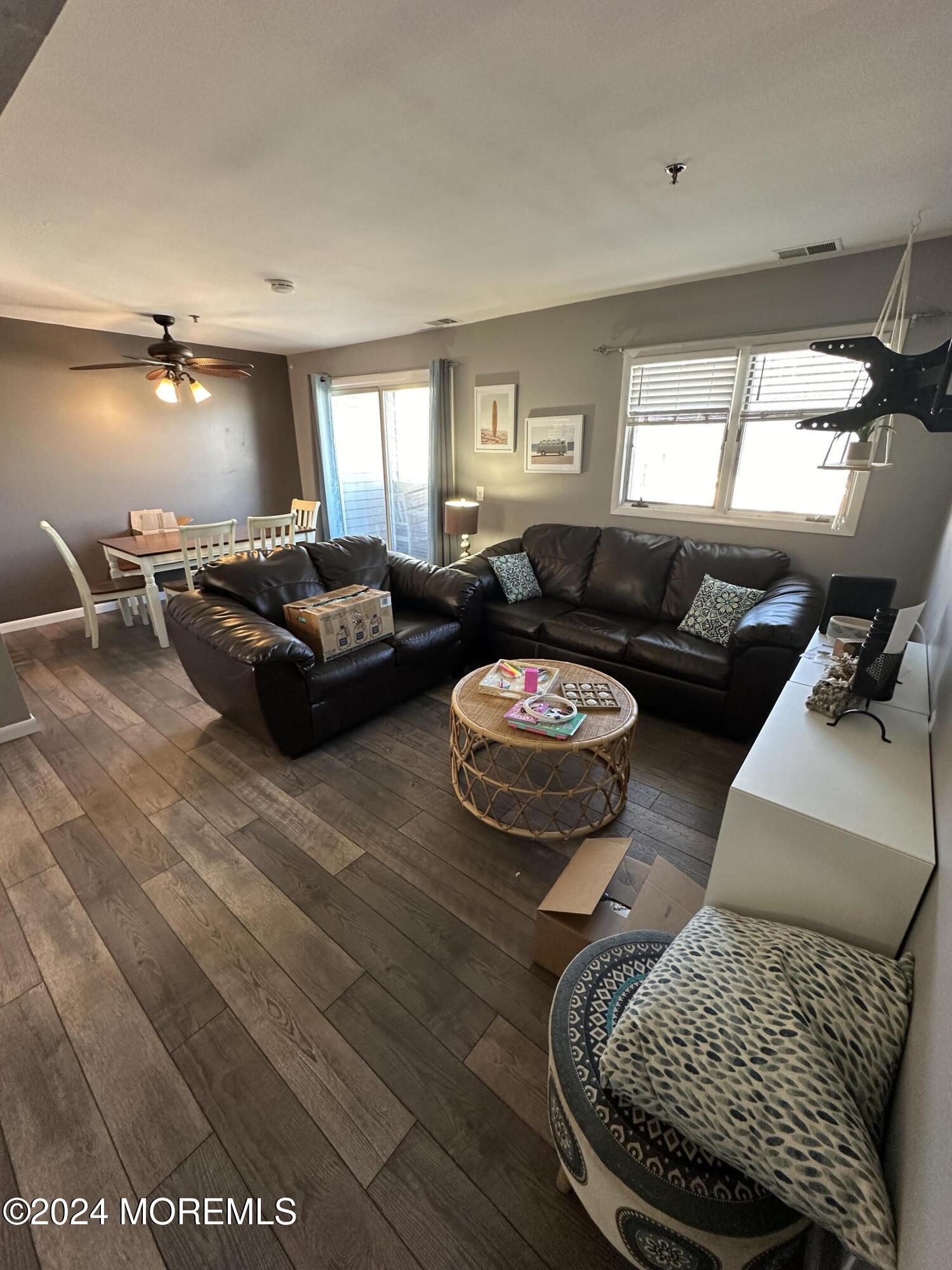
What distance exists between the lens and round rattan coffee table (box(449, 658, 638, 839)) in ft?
6.32

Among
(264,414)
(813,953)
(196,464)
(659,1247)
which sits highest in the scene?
(264,414)

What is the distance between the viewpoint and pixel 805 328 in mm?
2822

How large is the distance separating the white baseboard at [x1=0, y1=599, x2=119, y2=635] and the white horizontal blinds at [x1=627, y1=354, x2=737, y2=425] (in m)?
4.54

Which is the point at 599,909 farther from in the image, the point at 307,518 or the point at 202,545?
the point at 307,518

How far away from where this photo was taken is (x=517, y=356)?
400cm

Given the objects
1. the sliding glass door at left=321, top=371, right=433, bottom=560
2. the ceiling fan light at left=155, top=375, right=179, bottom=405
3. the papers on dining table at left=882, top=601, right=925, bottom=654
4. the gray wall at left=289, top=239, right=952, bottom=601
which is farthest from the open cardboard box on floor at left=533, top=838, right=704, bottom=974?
the ceiling fan light at left=155, top=375, right=179, bottom=405

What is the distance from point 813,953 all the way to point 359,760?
6.62ft

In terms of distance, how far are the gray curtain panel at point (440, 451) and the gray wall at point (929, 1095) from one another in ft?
13.6

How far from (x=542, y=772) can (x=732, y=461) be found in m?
2.44

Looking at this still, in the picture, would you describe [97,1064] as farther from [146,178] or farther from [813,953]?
[146,178]

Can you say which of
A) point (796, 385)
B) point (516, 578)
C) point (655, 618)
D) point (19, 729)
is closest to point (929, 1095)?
point (655, 618)

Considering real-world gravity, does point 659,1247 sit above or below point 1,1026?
above

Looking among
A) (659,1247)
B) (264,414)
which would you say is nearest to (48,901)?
(659,1247)

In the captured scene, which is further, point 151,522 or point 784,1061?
point 151,522
